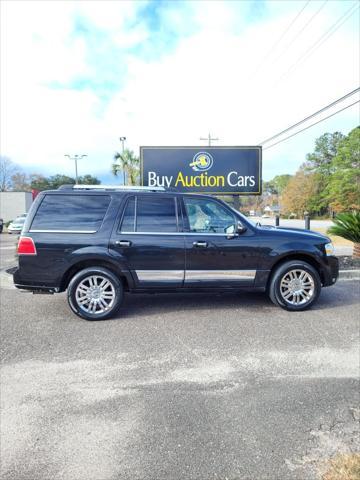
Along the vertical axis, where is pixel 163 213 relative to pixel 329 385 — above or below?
above

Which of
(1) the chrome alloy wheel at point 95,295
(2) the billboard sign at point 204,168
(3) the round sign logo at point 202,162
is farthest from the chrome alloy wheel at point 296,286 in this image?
(3) the round sign logo at point 202,162

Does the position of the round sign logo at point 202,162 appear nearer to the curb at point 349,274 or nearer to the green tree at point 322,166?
the curb at point 349,274

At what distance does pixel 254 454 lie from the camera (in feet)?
6.91

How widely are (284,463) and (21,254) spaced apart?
4.04 meters

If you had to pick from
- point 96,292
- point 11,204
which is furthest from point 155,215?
point 11,204

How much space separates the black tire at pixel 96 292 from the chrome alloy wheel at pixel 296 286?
2521mm

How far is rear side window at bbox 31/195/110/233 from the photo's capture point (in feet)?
15.4

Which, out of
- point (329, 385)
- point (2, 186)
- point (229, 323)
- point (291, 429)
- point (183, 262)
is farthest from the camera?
point (2, 186)

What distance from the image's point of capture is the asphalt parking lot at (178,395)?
6.77ft

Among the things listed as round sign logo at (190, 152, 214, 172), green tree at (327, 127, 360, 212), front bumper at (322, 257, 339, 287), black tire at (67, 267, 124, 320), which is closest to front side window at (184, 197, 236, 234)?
black tire at (67, 267, 124, 320)

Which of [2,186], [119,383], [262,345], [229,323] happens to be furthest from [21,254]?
[2,186]

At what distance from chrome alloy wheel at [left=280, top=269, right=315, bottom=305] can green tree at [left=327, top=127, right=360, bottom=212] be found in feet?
161

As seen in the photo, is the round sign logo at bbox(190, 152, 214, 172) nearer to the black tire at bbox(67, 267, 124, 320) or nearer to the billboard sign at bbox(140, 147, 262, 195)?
the billboard sign at bbox(140, 147, 262, 195)

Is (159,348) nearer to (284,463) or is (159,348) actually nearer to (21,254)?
(284,463)
